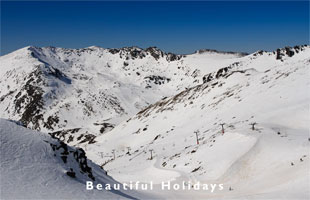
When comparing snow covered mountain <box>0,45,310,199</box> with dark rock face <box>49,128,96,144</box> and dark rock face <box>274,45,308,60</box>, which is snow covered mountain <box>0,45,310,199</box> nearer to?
dark rock face <box>49,128,96,144</box>

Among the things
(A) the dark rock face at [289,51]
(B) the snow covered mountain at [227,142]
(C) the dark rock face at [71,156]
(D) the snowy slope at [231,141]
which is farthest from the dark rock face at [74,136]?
(A) the dark rock face at [289,51]

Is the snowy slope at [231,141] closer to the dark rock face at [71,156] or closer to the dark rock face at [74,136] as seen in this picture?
the dark rock face at [71,156]

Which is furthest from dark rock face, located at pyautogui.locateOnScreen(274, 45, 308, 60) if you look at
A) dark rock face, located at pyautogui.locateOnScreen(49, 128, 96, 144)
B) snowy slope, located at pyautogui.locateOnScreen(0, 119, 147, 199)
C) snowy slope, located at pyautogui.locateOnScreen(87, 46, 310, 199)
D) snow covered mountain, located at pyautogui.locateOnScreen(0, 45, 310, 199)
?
snowy slope, located at pyautogui.locateOnScreen(0, 119, 147, 199)

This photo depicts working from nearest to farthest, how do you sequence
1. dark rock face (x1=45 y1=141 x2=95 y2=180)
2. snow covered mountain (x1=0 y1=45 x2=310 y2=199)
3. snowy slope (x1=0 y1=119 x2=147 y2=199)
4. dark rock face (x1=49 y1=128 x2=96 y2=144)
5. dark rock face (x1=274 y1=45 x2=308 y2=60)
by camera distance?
snowy slope (x1=0 y1=119 x2=147 y2=199)
dark rock face (x1=45 y1=141 x2=95 y2=180)
snow covered mountain (x1=0 y1=45 x2=310 y2=199)
dark rock face (x1=49 y1=128 x2=96 y2=144)
dark rock face (x1=274 y1=45 x2=308 y2=60)

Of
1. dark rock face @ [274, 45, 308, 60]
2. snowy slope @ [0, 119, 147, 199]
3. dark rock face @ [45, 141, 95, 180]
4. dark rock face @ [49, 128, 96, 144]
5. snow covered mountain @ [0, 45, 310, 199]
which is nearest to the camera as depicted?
Result: snowy slope @ [0, 119, 147, 199]

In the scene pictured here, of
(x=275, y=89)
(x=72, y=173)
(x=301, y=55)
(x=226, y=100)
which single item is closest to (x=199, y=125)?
(x=226, y=100)

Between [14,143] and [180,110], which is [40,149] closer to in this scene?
[14,143]
